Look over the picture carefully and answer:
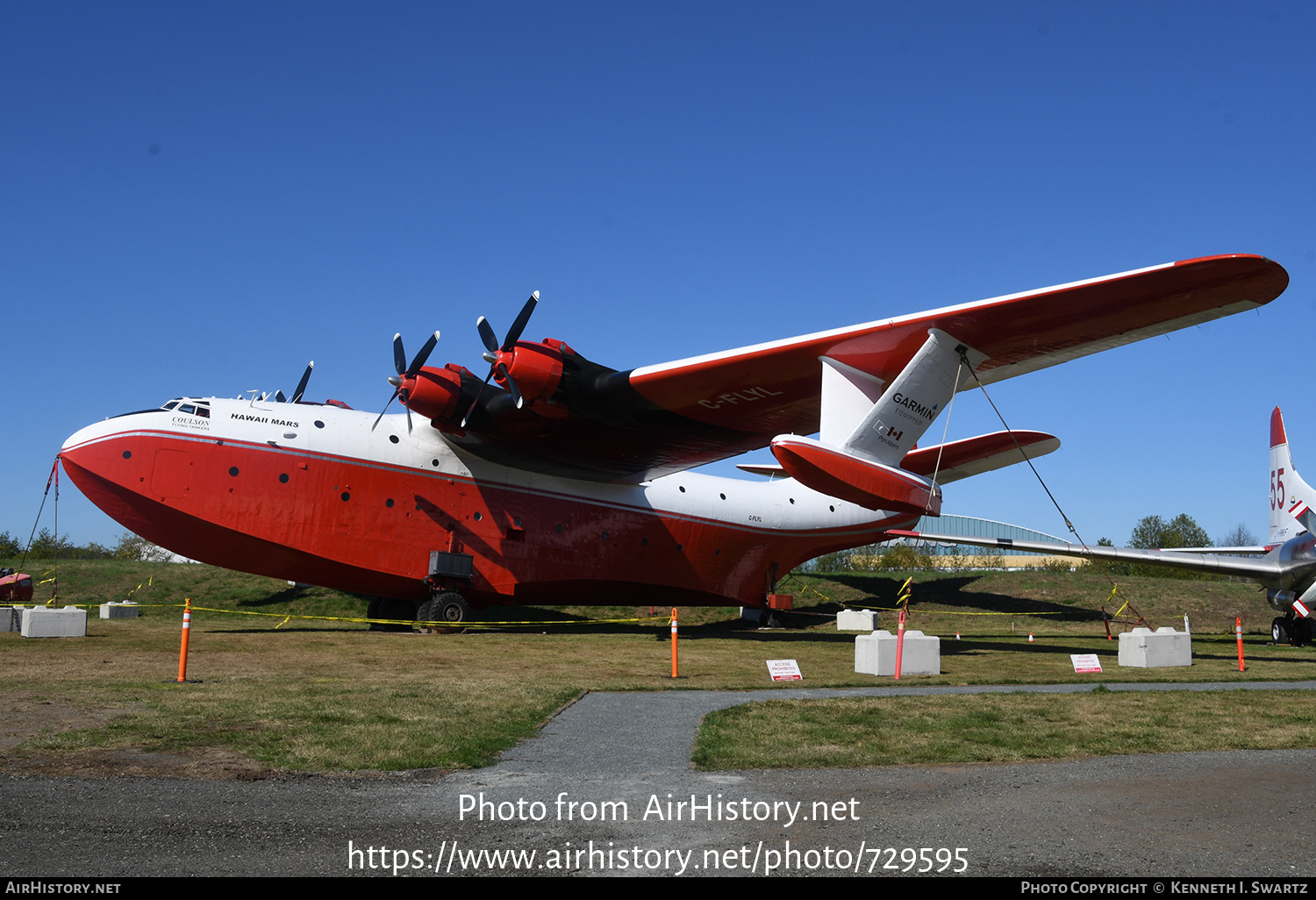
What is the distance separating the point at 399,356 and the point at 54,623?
27.3 ft

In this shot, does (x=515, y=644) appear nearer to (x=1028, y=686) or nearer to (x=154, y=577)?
(x=1028, y=686)

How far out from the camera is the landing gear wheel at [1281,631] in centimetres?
2334

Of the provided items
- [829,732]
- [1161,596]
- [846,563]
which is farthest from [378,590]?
[846,563]

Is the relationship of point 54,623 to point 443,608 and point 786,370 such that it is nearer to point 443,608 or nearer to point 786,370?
point 443,608

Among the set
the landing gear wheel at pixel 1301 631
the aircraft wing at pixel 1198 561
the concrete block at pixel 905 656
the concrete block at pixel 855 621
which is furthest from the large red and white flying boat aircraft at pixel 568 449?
the landing gear wheel at pixel 1301 631

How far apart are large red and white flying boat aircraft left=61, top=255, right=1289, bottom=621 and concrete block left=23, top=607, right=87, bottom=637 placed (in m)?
2.10

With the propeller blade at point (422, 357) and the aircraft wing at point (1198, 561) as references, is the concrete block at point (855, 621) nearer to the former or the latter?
the aircraft wing at point (1198, 561)

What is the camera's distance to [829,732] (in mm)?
7488

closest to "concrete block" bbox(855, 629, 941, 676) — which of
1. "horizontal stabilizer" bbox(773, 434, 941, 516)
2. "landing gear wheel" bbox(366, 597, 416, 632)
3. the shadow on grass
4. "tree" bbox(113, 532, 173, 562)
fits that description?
"horizontal stabilizer" bbox(773, 434, 941, 516)

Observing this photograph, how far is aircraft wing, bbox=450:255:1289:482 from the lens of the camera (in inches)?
530

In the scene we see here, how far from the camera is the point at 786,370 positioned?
16.4 metres

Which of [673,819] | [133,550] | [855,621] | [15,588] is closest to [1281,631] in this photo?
[855,621]

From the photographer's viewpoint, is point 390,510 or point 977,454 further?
point 977,454

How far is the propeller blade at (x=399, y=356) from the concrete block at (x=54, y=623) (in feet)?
25.1
